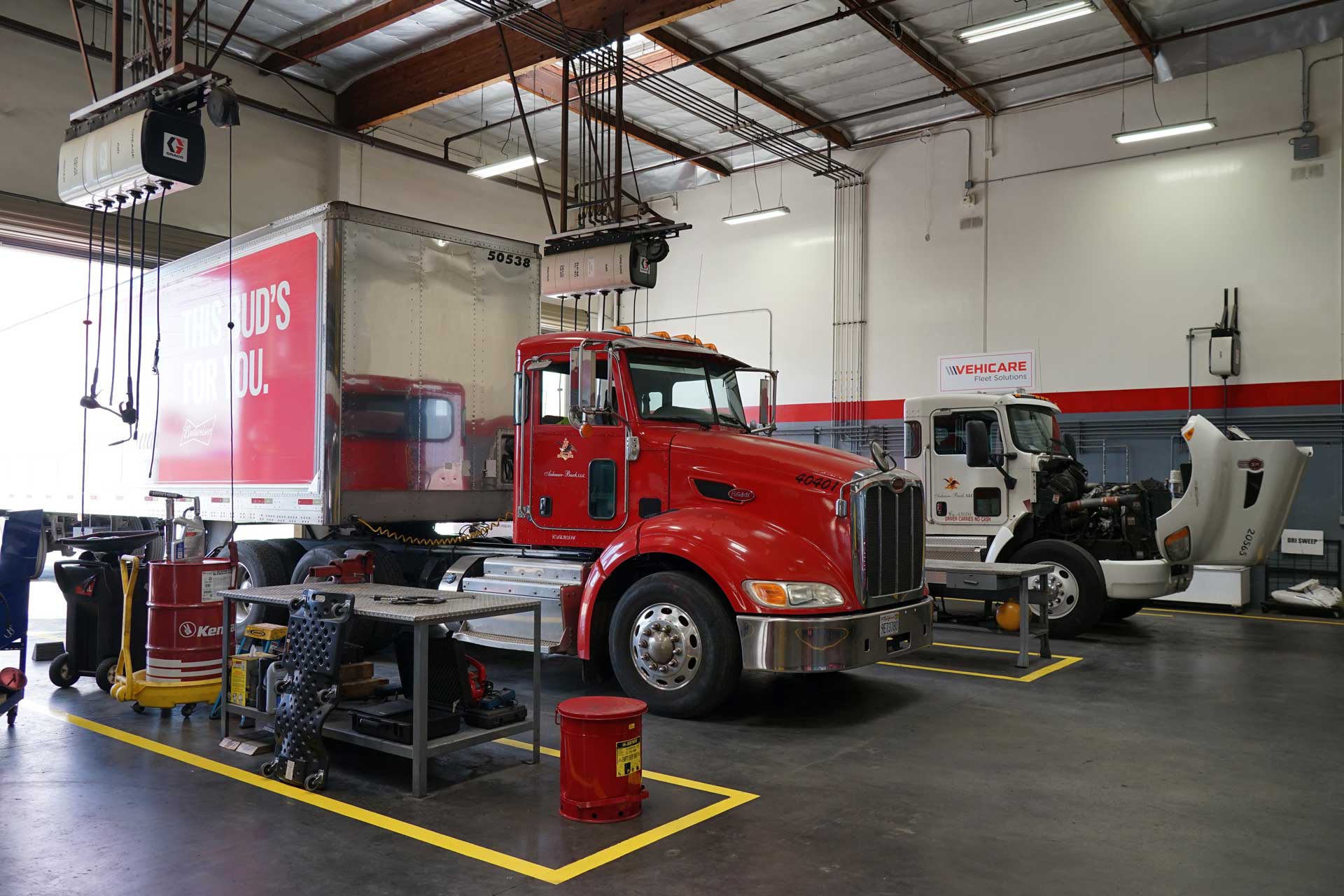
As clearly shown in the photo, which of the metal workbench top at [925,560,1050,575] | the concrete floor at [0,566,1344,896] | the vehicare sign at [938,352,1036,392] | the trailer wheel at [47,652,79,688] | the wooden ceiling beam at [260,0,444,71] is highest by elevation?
the wooden ceiling beam at [260,0,444,71]

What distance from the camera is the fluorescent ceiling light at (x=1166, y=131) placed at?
1291 cm

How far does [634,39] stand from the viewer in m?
14.2

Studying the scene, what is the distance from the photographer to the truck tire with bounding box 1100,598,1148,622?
1093 cm

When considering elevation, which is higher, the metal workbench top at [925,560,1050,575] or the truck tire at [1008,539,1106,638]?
the metal workbench top at [925,560,1050,575]

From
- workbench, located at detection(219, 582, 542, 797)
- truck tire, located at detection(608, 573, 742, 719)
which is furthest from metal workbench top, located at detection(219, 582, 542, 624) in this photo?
truck tire, located at detection(608, 573, 742, 719)

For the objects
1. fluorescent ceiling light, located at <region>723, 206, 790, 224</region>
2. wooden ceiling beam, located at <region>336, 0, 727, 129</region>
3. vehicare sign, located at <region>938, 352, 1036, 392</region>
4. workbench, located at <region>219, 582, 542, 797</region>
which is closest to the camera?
workbench, located at <region>219, 582, 542, 797</region>

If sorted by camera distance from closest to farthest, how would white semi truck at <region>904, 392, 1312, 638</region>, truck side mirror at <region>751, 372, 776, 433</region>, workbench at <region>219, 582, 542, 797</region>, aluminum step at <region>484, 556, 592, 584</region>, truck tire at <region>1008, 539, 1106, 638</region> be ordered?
workbench at <region>219, 582, 542, 797</region>, aluminum step at <region>484, 556, 592, 584</region>, truck side mirror at <region>751, 372, 776, 433</region>, truck tire at <region>1008, 539, 1106, 638</region>, white semi truck at <region>904, 392, 1312, 638</region>

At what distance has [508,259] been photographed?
8.64 meters

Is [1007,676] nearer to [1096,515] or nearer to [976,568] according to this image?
[976,568]

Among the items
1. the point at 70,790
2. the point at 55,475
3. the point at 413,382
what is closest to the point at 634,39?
the point at 413,382

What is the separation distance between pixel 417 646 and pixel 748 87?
12876 mm

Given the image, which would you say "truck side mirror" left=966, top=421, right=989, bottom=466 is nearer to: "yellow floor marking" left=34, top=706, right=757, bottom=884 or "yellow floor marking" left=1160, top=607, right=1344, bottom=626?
"yellow floor marking" left=1160, top=607, right=1344, bottom=626

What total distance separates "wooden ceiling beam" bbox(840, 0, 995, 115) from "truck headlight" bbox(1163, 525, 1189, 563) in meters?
7.51

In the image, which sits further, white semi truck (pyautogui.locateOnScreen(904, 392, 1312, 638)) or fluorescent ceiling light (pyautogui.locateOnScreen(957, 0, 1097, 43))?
fluorescent ceiling light (pyautogui.locateOnScreen(957, 0, 1097, 43))
